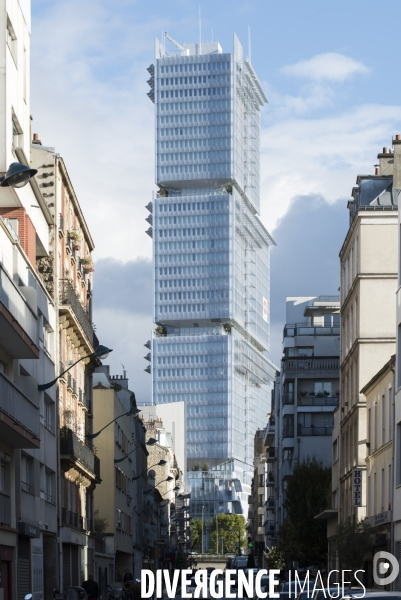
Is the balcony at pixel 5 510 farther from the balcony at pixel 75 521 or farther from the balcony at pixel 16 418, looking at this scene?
the balcony at pixel 75 521

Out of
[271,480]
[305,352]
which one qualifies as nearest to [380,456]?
[305,352]

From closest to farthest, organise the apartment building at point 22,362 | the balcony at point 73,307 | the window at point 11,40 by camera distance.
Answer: the apartment building at point 22,362, the window at point 11,40, the balcony at point 73,307

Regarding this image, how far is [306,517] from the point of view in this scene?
79875mm

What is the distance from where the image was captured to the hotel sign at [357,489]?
54281 mm

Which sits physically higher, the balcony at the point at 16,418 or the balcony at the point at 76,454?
the balcony at the point at 16,418

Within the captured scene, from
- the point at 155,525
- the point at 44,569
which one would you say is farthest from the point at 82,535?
the point at 155,525

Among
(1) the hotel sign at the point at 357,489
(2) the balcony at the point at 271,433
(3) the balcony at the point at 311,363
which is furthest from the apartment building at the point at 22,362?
(2) the balcony at the point at 271,433

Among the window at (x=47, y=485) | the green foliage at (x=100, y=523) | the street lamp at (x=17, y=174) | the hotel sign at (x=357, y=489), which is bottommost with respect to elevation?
the green foliage at (x=100, y=523)

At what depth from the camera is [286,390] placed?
9688 cm

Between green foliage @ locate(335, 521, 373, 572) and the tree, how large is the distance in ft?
94.8

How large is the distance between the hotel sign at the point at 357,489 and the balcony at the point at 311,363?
134 feet

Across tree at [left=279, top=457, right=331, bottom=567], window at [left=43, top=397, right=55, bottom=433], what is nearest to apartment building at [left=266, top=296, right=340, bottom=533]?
tree at [left=279, top=457, right=331, bottom=567]

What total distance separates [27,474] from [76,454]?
11.4 meters

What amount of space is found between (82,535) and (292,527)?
2297 centimetres
